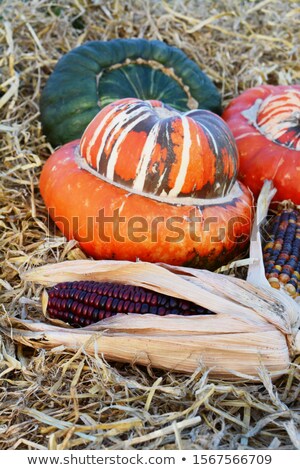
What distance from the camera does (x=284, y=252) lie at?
2844mm

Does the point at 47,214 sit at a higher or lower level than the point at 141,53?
lower

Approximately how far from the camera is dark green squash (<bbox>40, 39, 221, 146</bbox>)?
3.46m

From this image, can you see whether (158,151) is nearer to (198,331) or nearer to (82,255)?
(82,255)

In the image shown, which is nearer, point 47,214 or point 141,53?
point 47,214

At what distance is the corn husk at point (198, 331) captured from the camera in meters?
2.33

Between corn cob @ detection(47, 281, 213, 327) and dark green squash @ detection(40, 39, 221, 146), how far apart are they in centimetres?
123

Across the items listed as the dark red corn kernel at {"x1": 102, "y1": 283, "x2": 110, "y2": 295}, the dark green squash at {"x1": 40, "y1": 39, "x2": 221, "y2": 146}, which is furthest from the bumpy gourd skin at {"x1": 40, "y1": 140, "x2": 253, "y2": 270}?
the dark green squash at {"x1": 40, "y1": 39, "x2": 221, "y2": 146}

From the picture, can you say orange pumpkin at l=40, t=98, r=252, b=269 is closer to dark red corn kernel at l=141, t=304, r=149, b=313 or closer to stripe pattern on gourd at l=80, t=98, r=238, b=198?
stripe pattern on gourd at l=80, t=98, r=238, b=198

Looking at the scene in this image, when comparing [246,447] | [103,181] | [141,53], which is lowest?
[246,447]

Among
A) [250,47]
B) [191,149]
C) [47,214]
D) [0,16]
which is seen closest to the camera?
[191,149]

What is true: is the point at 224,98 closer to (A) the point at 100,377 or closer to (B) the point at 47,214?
(B) the point at 47,214

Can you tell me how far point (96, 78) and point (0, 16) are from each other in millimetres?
1103
